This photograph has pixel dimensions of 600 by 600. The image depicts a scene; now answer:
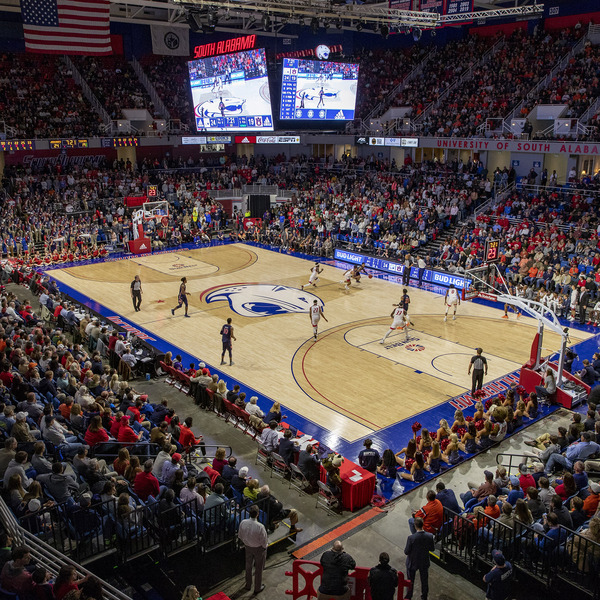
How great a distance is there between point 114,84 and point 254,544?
43.1 m

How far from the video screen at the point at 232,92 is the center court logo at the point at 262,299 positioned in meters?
12.5

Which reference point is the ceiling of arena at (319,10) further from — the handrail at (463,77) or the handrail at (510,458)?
the handrail at (510,458)

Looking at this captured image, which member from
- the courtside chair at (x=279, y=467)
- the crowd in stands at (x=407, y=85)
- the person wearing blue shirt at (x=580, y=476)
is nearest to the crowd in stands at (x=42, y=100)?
the crowd in stands at (x=407, y=85)

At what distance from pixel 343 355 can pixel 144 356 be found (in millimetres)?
6122

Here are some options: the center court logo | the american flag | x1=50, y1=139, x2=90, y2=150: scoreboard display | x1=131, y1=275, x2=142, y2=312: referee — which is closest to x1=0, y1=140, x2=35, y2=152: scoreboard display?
x1=50, y1=139, x2=90, y2=150: scoreboard display

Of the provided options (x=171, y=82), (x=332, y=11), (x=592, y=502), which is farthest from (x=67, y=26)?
(x=592, y=502)

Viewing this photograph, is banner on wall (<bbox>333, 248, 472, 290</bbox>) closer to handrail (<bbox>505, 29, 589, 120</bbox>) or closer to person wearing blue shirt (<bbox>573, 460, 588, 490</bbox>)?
handrail (<bbox>505, 29, 589, 120</bbox>)

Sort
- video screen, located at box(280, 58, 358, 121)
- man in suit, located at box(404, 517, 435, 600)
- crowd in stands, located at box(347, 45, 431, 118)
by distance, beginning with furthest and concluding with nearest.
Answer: crowd in stands, located at box(347, 45, 431, 118) < video screen, located at box(280, 58, 358, 121) < man in suit, located at box(404, 517, 435, 600)

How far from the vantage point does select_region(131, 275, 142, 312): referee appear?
23172mm

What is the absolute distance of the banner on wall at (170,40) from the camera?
4728 centimetres

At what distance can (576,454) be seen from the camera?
11664mm

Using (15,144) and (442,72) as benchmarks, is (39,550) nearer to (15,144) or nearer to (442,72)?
(15,144)

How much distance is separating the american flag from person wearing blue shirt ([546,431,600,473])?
88.1 feet

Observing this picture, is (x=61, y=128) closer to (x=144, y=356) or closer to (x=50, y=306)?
(x=50, y=306)
